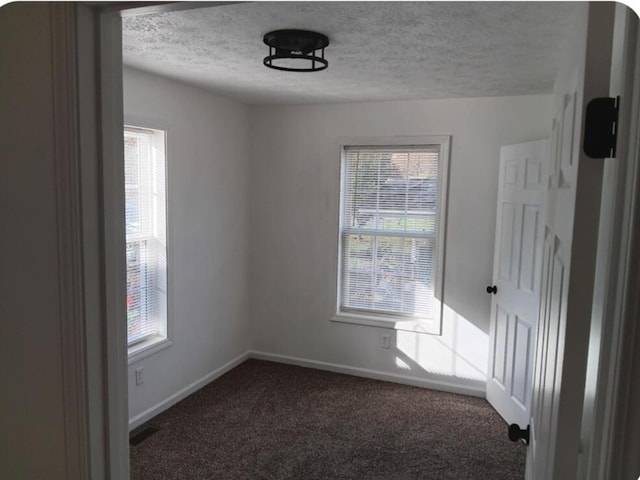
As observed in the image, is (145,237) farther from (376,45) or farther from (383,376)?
(383,376)

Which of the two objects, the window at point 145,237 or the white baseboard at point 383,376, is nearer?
the window at point 145,237

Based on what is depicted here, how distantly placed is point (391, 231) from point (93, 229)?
335 centimetres

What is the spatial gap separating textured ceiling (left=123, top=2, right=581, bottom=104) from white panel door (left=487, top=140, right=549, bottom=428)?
1.98 feet

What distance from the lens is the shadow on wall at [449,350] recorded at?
12.6ft

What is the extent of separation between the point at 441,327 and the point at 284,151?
2119mm

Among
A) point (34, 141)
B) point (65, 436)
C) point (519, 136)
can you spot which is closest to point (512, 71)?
point (519, 136)

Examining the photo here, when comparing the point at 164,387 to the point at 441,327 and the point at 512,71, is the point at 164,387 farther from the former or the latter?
the point at 512,71

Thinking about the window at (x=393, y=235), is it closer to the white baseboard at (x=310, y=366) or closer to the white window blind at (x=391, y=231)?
the white window blind at (x=391, y=231)

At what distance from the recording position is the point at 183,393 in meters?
3.67

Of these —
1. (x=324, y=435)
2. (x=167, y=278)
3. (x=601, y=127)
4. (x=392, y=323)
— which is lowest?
(x=324, y=435)

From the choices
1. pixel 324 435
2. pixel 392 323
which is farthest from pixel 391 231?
pixel 324 435

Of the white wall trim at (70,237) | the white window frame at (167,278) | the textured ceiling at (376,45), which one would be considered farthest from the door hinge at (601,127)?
the white window frame at (167,278)

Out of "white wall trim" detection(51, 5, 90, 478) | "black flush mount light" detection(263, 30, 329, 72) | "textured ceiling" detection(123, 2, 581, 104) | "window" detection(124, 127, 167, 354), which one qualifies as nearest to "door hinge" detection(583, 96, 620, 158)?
"textured ceiling" detection(123, 2, 581, 104)

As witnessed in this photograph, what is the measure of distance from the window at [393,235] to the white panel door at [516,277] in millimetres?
514
